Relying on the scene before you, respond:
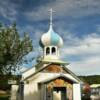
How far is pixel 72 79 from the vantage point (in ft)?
120

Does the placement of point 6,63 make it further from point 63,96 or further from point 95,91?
point 95,91

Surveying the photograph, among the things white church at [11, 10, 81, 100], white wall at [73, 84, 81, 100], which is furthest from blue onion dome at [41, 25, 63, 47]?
white wall at [73, 84, 81, 100]

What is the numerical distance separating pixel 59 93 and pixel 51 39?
6518 mm

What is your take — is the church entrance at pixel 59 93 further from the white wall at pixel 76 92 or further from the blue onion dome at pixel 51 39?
the blue onion dome at pixel 51 39

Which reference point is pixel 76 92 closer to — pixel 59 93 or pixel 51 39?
pixel 59 93

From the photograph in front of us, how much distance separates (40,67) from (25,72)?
2726 mm

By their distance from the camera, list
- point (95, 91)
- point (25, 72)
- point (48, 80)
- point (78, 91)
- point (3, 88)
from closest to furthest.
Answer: point (48, 80) < point (78, 91) < point (25, 72) < point (95, 91) < point (3, 88)

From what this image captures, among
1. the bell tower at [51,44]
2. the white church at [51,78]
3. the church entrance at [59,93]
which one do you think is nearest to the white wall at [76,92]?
the white church at [51,78]

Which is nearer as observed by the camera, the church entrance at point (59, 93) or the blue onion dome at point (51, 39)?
the church entrance at point (59, 93)

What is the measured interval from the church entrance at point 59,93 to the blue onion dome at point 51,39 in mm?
5403

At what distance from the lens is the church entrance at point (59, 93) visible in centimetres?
3689

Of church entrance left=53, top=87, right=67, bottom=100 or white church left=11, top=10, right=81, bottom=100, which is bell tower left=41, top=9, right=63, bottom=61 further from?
church entrance left=53, top=87, right=67, bottom=100

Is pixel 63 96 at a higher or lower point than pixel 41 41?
lower

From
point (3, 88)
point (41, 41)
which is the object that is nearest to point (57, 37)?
point (41, 41)
